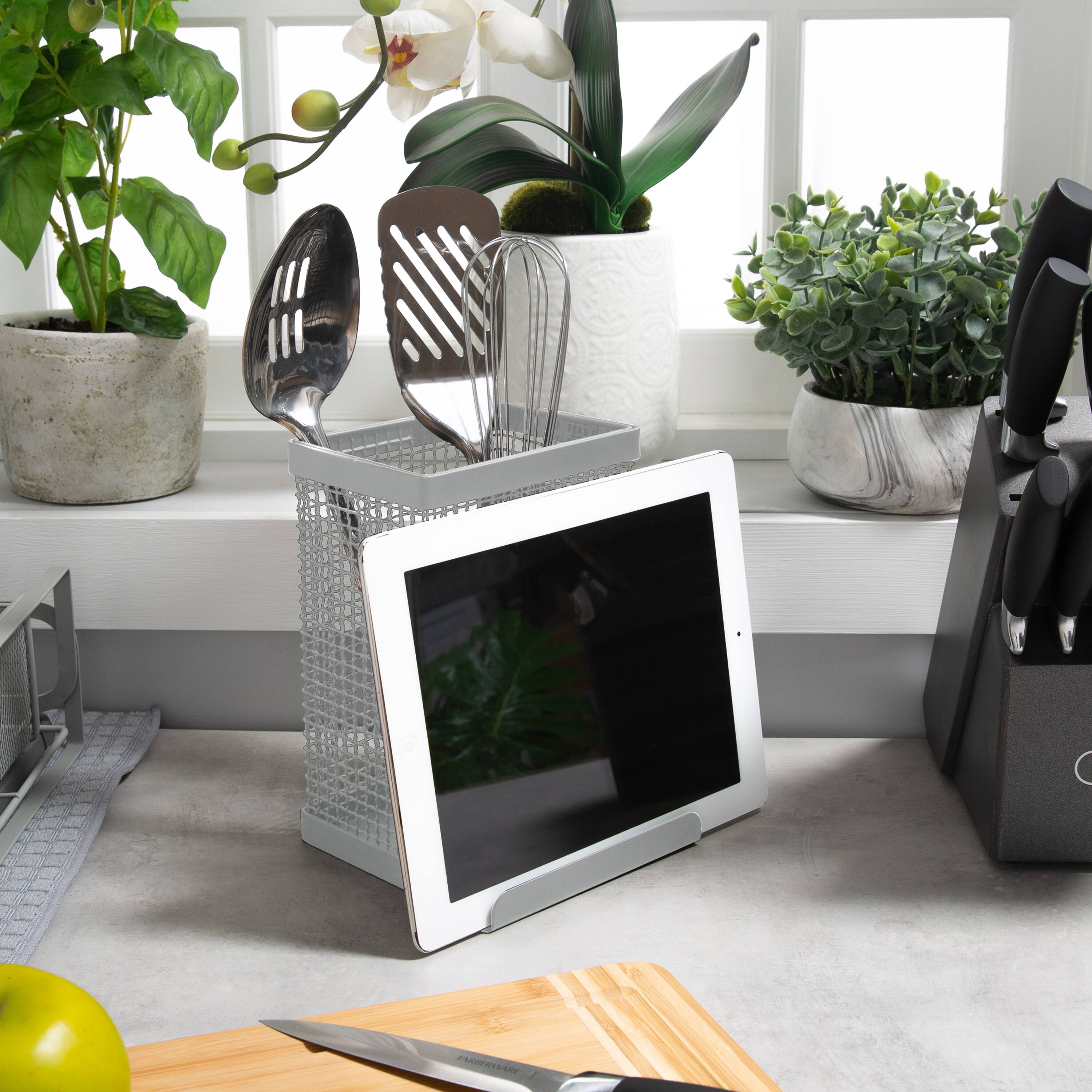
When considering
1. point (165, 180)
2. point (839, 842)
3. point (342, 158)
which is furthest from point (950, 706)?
point (165, 180)

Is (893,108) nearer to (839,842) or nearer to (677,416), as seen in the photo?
(677,416)

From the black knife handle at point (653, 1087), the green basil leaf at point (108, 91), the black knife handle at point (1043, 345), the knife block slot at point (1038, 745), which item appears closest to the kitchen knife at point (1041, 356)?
the black knife handle at point (1043, 345)

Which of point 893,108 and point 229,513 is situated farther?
point 893,108

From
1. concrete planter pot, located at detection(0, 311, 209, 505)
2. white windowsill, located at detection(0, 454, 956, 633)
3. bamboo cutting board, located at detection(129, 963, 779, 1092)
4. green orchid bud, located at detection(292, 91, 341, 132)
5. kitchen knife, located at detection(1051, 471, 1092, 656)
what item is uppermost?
green orchid bud, located at detection(292, 91, 341, 132)

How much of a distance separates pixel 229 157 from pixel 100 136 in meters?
0.12

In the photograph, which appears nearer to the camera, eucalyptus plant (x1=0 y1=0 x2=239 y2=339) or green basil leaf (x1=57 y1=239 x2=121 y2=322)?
eucalyptus plant (x1=0 y1=0 x2=239 y2=339)

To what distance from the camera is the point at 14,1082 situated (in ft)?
1.24

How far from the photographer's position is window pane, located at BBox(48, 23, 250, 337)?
0.99 metres

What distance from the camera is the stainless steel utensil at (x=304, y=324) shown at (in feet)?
2.30

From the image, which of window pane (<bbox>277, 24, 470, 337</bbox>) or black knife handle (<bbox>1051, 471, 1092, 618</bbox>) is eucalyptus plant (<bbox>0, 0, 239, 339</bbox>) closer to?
window pane (<bbox>277, 24, 470, 337</bbox>)

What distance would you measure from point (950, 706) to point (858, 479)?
172mm

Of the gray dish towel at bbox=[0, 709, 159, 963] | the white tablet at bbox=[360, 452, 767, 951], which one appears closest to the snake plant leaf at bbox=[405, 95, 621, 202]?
the white tablet at bbox=[360, 452, 767, 951]

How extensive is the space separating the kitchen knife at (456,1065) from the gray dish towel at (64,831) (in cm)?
20

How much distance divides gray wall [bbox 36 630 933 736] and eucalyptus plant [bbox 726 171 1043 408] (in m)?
0.19
